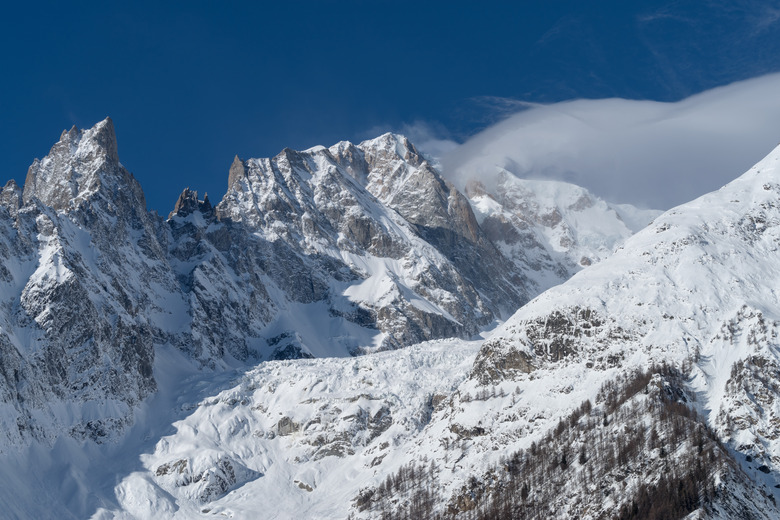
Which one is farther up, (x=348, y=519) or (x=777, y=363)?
(x=348, y=519)

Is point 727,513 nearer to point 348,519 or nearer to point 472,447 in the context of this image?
point 472,447

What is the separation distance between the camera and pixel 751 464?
169125mm

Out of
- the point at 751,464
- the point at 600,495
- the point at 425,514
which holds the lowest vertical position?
the point at 751,464

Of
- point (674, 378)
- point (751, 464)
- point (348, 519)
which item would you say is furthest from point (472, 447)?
point (751, 464)

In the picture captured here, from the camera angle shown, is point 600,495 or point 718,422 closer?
point 600,495

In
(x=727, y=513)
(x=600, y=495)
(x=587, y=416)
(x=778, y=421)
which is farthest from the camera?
(x=587, y=416)

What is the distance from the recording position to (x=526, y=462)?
185500 mm

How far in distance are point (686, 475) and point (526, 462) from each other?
35.3 metres

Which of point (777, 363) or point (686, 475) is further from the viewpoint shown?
point (777, 363)

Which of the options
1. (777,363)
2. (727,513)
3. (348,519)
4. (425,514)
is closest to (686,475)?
(727,513)

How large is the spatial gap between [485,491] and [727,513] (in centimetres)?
4779

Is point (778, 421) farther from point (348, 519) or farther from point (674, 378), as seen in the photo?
point (348, 519)

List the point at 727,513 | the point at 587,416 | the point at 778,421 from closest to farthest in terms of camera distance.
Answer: the point at 727,513 → the point at 778,421 → the point at 587,416

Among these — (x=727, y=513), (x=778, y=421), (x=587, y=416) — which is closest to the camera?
(x=727, y=513)
